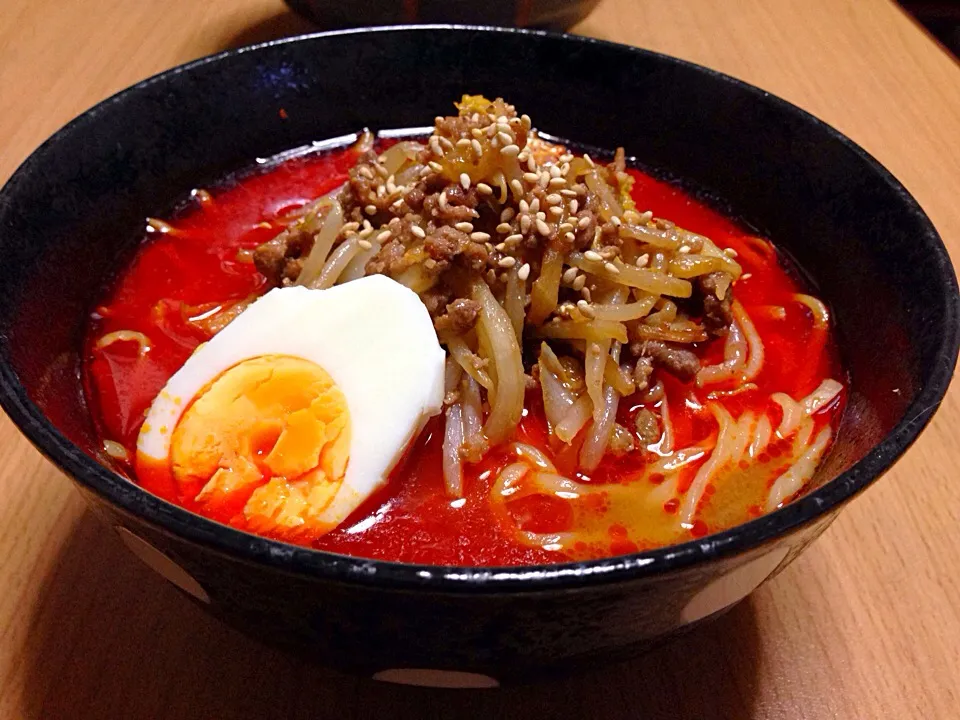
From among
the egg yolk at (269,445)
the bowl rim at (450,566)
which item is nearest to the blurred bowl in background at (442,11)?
the egg yolk at (269,445)

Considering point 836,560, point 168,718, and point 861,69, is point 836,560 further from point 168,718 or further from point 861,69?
point 861,69

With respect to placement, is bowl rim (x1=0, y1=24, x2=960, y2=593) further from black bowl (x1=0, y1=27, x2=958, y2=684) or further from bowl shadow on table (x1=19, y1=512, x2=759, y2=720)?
bowl shadow on table (x1=19, y1=512, x2=759, y2=720)

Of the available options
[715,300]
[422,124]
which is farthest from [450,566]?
[422,124]

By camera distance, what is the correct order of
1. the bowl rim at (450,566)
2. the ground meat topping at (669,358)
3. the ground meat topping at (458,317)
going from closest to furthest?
1. the bowl rim at (450,566)
2. the ground meat topping at (458,317)
3. the ground meat topping at (669,358)

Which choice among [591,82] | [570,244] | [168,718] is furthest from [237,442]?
[591,82]

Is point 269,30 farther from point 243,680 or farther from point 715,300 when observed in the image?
point 243,680

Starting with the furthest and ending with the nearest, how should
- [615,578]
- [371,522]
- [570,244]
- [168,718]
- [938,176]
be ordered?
[938,176] < [570,244] < [371,522] < [168,718] < [615,578]

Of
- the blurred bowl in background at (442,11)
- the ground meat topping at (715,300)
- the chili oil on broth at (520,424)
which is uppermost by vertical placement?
the blurred bowl in background at (442,11)

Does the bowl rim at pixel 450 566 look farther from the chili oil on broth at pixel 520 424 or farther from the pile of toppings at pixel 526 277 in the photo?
the pile of toppings at pixel 526 277
